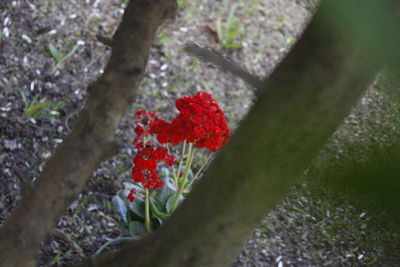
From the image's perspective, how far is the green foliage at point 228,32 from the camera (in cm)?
342

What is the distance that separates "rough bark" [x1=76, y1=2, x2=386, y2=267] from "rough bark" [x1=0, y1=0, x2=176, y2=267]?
0.19 meters

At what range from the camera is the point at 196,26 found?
11.7 ft

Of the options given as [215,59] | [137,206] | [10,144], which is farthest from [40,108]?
[215,59]

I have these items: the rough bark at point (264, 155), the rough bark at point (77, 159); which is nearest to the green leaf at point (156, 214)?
the rough bark at point (264, 155)

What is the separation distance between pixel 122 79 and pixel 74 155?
219 millimetres

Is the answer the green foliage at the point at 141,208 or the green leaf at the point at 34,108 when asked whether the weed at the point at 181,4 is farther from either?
the green foliage at the point at 141,208

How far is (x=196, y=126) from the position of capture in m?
1.85

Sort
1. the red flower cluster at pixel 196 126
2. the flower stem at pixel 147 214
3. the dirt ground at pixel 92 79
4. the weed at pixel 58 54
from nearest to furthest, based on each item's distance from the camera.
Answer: the red flower cluster at pixel 196 126 → the flower stem at pixel 147 214 → the dirt ground at pixel 92 79 → the weed at pixel 58 54

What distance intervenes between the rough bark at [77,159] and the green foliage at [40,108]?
1336mm

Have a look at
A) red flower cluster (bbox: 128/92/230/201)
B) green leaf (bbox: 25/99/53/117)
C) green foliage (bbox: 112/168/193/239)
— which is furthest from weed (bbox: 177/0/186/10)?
red flower cluster (bbox: 128/92/230/201)

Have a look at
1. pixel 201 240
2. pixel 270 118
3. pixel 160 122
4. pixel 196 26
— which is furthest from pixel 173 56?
pixel 270 118

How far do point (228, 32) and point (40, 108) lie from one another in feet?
4.27

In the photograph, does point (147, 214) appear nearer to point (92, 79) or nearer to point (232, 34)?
point (92, 79)

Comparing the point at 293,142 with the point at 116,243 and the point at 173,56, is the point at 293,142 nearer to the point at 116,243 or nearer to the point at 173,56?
the point at 116,243
